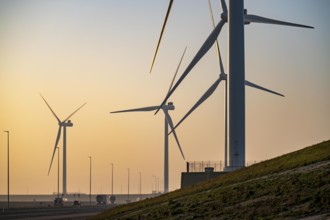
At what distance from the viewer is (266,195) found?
166 feet

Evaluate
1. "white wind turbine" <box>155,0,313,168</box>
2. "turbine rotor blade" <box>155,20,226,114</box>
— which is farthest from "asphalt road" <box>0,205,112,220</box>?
"turbine rotor blade" <box>155,20,226,114</box>

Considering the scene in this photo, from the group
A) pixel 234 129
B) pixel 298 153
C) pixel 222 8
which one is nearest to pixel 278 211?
pixel 298 153

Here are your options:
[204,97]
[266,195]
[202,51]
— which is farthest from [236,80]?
[266,195]

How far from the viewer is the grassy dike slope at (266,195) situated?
1779 inches

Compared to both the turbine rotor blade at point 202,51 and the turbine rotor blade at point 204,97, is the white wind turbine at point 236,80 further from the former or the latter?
the turbine rotor blade at point 204,97

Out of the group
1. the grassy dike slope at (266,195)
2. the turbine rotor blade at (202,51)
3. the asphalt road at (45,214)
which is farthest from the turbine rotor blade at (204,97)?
the grassy dike slope at (266,195)

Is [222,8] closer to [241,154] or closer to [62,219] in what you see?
[241,154]

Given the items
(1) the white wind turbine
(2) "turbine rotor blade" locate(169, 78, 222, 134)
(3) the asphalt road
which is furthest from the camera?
(3) the asphalt road

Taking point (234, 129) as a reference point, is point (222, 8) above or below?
above

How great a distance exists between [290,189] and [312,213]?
634 cm

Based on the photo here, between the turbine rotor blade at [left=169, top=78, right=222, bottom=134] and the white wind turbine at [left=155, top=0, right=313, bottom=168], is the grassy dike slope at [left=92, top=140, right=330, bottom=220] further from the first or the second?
the turbine rotor blade at [left=169, top=78, right=222, bottom=134]

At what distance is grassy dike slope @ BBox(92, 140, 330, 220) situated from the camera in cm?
4519

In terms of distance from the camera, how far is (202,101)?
4232 inches

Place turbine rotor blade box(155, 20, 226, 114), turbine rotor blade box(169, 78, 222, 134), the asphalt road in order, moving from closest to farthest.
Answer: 1. turbine rotor blade box(155, 20, 226, 114)
2. turbine rotor blade box(169, 78, 222, 134)
3. the asphalt road
